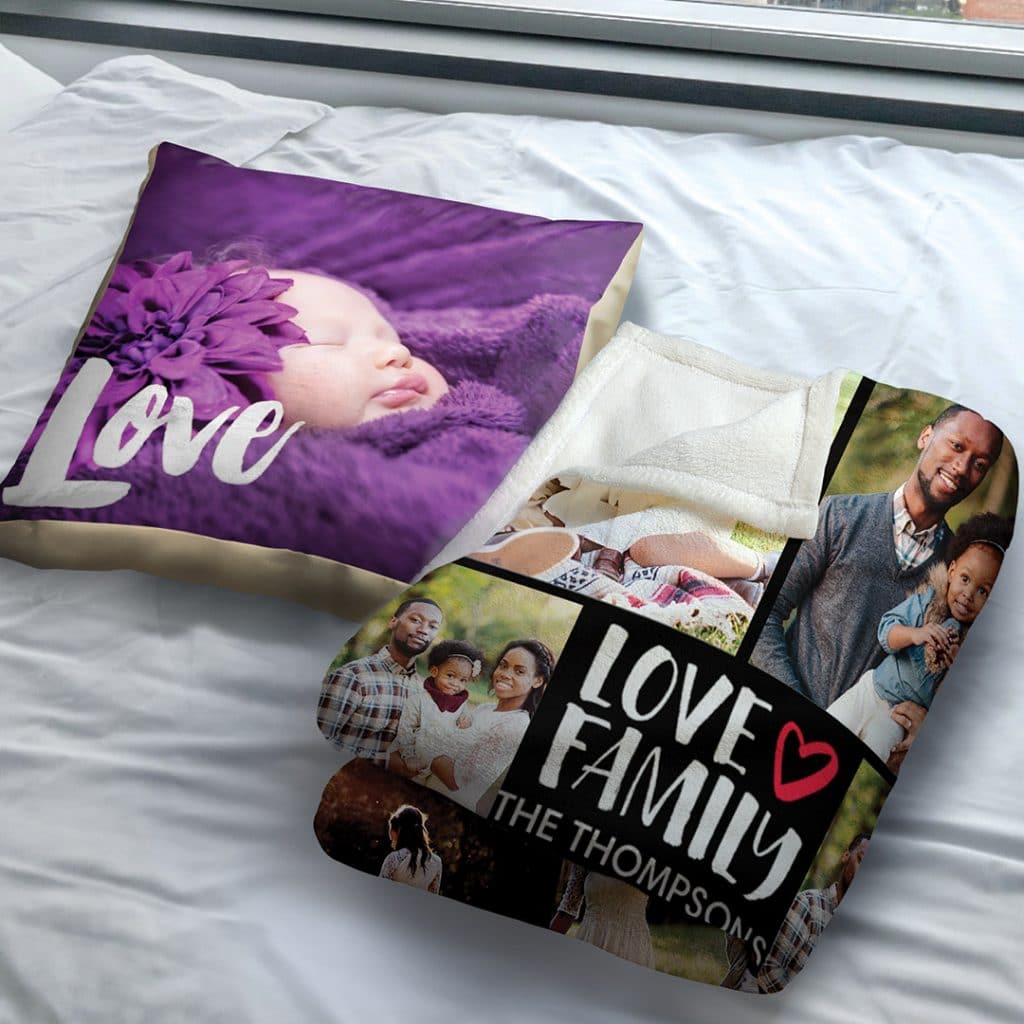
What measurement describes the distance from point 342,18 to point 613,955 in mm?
1462

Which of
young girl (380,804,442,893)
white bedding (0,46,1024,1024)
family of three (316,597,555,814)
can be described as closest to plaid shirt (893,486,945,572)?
white bedding (0,46,1024,1024)

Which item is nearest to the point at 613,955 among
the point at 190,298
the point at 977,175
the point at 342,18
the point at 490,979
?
the point at 490,979

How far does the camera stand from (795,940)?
0.57 meters

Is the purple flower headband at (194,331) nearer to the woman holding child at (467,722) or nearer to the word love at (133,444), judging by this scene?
the word love at (133,444)

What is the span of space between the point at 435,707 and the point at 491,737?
0.04 meters

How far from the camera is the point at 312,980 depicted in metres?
0.60

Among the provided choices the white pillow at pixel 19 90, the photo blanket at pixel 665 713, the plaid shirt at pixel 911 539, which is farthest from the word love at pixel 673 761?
the white pillow at pixel 19 90

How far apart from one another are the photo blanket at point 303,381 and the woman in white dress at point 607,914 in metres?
0.25

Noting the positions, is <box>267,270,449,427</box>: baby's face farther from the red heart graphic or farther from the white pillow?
the white pillow

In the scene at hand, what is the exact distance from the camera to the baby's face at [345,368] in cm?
82

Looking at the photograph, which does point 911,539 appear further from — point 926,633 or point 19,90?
point 19,90

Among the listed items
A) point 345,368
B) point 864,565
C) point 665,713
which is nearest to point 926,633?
point 864,565

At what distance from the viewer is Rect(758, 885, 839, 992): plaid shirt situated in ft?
1.85

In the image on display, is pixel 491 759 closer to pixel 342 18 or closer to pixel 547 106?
pixel 547 106
